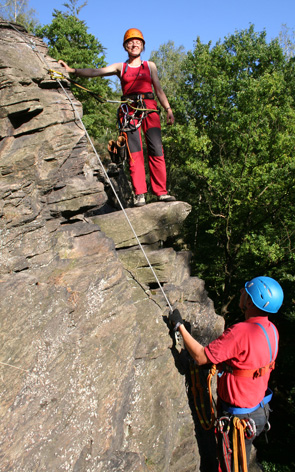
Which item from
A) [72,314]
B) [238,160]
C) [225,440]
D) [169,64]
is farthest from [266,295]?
[169,64]

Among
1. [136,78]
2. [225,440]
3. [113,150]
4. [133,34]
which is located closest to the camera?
[225,440]

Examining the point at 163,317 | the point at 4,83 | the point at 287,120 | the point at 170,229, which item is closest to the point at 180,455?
the point at 163,317

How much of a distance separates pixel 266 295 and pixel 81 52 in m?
23.0

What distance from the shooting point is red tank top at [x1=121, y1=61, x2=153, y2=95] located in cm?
508

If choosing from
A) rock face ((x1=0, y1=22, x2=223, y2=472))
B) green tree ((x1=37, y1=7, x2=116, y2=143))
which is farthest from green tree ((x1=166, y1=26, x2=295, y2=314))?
rock face ((x1=0, y1=22, x2=223, y2=472))

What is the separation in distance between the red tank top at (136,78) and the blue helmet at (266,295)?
11.5 ft

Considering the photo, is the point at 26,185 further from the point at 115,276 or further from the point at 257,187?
the point at 257,187

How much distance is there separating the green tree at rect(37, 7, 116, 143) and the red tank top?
1734 cm

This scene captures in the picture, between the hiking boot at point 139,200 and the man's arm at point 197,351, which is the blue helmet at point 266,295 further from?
A: the hiking boot at point 139,200

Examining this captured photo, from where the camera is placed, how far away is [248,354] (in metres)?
3.44

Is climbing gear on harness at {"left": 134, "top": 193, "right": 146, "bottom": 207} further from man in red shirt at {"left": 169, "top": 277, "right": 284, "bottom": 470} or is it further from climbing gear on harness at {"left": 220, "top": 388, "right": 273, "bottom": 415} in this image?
climbing gear on harness at {"left": 220, "top": 388, "right": 273, "bottom": 415}

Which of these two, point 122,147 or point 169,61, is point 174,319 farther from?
point 169,61

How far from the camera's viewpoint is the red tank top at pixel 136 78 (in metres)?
5.08

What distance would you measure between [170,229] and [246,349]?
8.29ft
